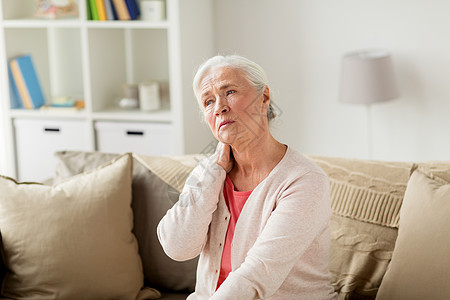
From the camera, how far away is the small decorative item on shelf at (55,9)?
3.84 m

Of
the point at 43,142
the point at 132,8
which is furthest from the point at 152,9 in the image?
the point at 43,142

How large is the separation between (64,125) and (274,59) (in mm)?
1260

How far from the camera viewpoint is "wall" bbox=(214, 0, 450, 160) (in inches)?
141

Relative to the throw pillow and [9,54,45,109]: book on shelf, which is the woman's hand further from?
[9,54,45,109]: book on shelf

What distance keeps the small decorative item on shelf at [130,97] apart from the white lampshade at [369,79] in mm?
1192

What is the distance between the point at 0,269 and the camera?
88.4 inches

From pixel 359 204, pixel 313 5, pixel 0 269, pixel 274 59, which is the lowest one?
pixel 0 269

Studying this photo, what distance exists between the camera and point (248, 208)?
178 centimetres

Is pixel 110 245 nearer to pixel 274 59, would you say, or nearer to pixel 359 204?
pixel 359 204

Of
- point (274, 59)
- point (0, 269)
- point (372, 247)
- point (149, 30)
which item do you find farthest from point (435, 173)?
point (149, 30)

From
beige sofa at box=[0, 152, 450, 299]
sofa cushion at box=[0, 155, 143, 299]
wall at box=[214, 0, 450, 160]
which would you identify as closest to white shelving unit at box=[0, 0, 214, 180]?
wall at box=[214, 0, 450, 160]

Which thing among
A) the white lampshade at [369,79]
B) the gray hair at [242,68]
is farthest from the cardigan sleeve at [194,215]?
the white lampshade at [369,79]

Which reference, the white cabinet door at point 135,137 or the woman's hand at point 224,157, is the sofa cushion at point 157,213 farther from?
the white cabinet door at point 135,137

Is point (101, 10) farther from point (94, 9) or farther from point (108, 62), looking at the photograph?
point (108, 62)
